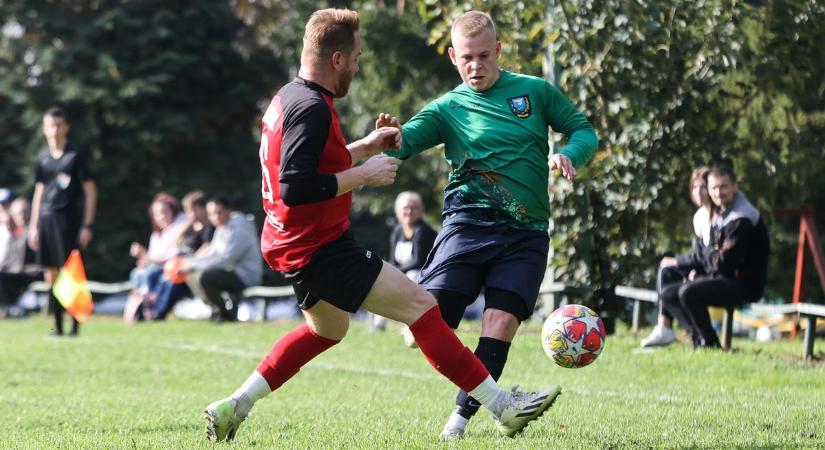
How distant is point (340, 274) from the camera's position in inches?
232

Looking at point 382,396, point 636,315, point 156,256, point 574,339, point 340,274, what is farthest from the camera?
point 156,256

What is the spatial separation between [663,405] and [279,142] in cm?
309

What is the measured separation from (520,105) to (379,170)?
110 cm

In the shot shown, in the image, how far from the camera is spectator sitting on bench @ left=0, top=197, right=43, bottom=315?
2052 centimetres

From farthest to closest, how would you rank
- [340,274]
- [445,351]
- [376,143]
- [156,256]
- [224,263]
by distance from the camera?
[156,256] → [224,263] → [376,143] → [445,351] → [340,274]

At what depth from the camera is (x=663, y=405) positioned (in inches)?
307

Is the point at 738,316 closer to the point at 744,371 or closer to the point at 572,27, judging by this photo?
the point at 572,27

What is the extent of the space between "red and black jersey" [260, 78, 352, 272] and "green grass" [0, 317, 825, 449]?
3.03ft

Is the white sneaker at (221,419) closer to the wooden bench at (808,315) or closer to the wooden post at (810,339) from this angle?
the wooden bench at (808,315)

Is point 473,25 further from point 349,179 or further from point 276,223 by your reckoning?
point 276,223

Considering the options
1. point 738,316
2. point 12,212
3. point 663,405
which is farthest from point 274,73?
point 663,405

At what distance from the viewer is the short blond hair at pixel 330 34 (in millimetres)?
5902

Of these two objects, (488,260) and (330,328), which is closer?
(330,328)

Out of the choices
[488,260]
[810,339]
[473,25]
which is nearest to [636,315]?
[810,339]
